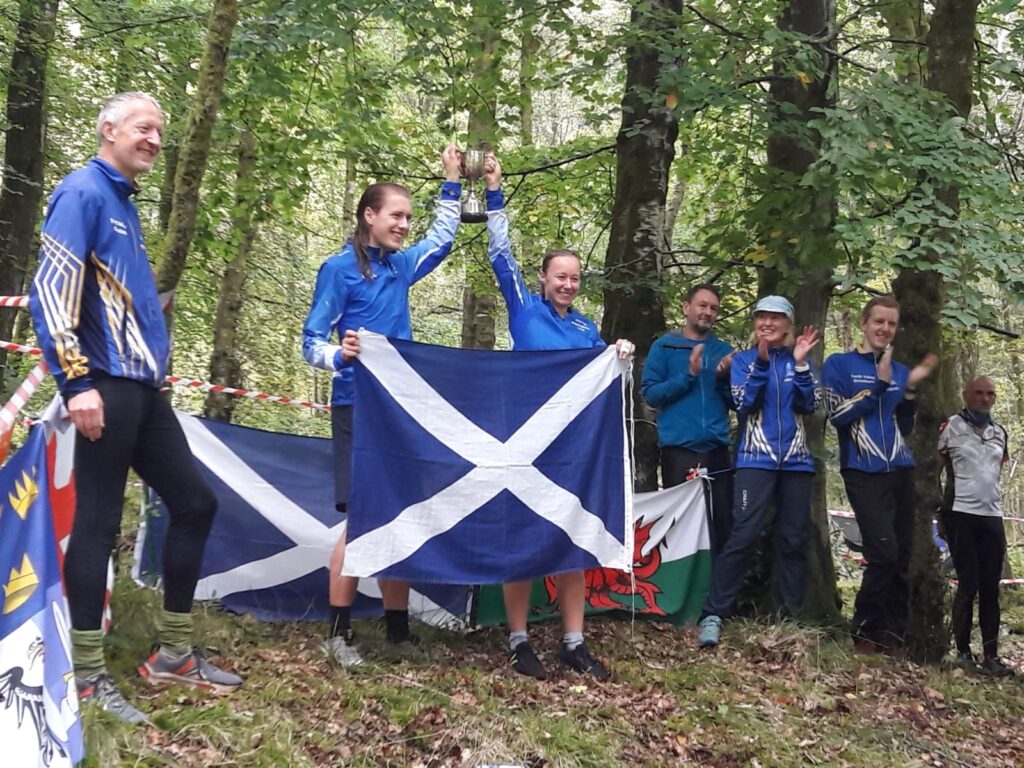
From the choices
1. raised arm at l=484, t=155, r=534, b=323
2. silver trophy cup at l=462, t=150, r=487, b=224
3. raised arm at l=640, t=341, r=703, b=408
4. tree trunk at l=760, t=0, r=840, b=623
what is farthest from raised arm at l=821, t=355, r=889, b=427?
silver trophy cup at l=462, t=150, r=487, b=224

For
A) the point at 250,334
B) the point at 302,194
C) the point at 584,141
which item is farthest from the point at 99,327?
the point at 250,334

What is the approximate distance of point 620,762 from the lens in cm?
387

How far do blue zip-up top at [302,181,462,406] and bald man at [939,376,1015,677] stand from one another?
4132mm

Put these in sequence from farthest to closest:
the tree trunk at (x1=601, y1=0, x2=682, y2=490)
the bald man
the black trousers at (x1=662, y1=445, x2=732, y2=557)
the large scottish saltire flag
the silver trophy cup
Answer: the tree trunk at (x1=601, y1=0, x2=682, y2=490) → the bald man → the black trousers at (x1=662, y1=445, x2=732, y2=557) → the large scottish saltire flag → the silver trophy cup

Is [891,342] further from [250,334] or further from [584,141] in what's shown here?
[250,334]

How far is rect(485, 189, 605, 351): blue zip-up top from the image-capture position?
5.17 meters

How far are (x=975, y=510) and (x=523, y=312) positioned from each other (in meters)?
3.89

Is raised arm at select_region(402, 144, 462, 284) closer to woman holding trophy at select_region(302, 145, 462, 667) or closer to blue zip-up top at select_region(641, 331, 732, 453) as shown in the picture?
woman holding trophy at select_region(302, 145, 462, 667)

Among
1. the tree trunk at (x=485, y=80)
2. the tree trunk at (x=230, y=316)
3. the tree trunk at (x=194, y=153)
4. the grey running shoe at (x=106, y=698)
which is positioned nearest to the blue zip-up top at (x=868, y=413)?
the tree trunk at (x=485, y=80)

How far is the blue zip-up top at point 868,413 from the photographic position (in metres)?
5.99

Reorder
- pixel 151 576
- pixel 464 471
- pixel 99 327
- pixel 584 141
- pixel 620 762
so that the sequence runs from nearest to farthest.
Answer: pixel 99 327, pixel 620 762, pixel 464 471, pixel 151 576, pixel 584 141

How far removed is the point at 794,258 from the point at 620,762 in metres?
3.86

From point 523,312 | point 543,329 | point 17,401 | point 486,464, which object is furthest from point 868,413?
point 17,401

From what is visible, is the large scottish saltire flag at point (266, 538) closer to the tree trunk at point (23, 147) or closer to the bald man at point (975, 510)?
the bald man at point (975, 510)
